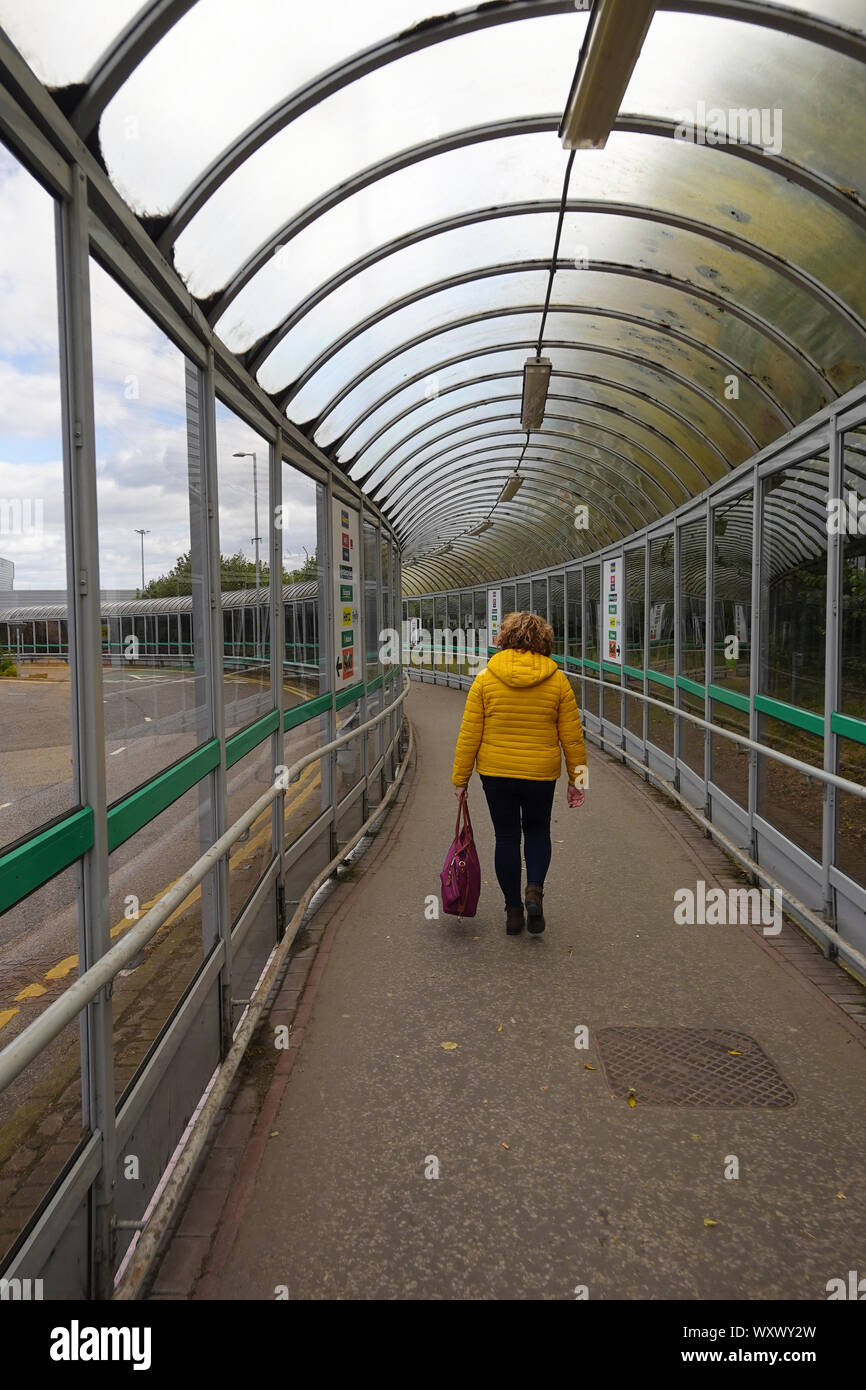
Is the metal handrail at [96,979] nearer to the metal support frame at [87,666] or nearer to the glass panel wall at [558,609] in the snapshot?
the metal support frame at [87,666]

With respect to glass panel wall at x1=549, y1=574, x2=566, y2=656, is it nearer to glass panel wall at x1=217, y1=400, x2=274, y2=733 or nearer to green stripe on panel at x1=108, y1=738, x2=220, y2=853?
glass panel wall at x1=217, y1=400, x2=274, y2=733

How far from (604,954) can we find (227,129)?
3873 millimetres

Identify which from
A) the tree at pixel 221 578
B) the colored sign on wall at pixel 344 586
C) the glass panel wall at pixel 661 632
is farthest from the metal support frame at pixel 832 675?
the glass panel wall at pixel 661 632

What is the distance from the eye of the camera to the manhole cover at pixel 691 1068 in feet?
10.9

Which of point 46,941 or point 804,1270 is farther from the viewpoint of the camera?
point 46,941

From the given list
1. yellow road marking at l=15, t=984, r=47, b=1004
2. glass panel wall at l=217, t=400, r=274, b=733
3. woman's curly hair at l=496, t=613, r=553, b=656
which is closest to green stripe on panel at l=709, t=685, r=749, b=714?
woman's curly hair at l=496, t=613, r=553, b=656

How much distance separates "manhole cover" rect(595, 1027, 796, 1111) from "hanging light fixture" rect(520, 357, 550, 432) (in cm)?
474

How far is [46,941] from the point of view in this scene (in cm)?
272

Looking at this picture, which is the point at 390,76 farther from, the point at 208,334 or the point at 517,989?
the point at 517,989

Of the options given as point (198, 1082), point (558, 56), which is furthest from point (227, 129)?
point (198, 1082)

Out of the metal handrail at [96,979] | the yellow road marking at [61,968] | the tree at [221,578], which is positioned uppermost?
the tree at [221,578]

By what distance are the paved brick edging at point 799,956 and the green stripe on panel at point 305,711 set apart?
274cm

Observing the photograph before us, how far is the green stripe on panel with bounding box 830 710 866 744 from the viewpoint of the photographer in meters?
4.47

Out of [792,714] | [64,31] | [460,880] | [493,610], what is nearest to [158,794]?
[64,31]
